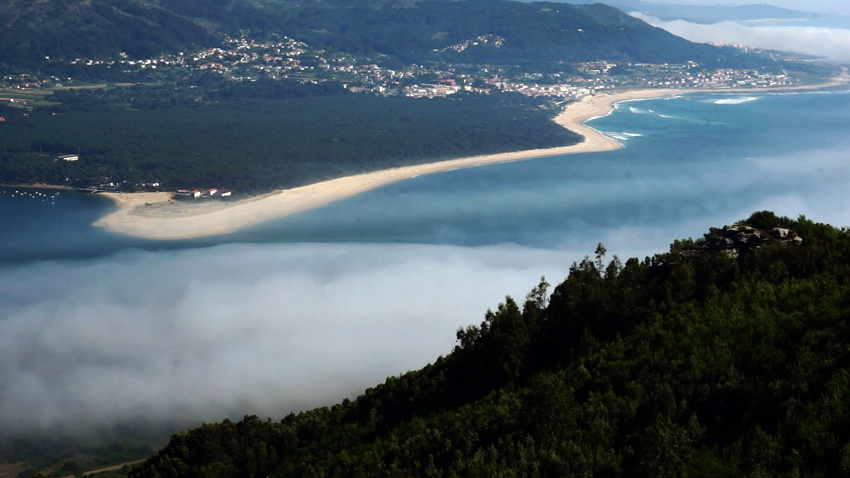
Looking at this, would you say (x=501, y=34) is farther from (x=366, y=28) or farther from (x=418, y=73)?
(x=418, y=73)

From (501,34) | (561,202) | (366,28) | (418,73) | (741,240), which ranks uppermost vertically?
(366,28)

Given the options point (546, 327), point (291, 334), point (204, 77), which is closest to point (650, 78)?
point (204, 77)

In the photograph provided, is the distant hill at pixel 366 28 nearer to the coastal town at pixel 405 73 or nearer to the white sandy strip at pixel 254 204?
the coastal town at pixel 405 73

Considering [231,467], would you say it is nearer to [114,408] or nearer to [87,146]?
[114,408]

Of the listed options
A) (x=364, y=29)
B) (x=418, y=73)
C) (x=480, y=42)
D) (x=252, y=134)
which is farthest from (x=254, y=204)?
(x=364, y=29)

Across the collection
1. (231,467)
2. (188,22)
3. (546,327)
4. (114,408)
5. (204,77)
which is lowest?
(114,408)

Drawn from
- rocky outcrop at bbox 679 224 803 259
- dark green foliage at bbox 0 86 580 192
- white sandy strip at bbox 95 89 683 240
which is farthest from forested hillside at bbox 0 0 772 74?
rocky outcrop at bbox 679 224 803 259

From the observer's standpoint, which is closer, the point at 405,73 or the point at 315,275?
the point at 315,275
